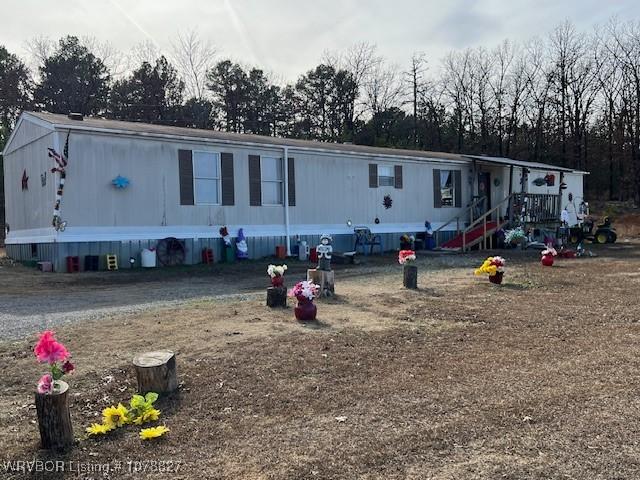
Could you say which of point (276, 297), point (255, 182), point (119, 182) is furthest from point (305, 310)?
point (255, 182)

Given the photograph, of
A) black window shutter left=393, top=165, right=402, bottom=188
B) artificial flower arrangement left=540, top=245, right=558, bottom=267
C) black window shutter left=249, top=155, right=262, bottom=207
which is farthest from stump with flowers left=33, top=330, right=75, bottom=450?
black window shutter left=393, top=165, right=402, bottom=188

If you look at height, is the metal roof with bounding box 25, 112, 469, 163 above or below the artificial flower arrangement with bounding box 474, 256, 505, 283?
above

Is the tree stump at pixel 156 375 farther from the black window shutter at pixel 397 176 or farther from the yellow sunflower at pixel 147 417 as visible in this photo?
the black window shutter at pixel 397 176

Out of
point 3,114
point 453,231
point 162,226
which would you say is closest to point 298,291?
point 162,226

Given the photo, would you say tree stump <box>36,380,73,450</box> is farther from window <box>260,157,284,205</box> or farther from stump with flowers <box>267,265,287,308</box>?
window <box>260,157,284,205</box>

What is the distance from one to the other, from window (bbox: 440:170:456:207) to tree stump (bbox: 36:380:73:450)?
687 inches

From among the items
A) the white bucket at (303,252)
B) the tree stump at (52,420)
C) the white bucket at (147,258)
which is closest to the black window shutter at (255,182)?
the white bucket at (303,252)

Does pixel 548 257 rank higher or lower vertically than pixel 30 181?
lower

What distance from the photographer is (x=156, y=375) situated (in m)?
3.99

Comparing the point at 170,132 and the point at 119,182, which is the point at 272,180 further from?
the point at 119,182

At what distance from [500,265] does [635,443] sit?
6.65 m

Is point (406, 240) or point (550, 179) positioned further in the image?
point (550, 179)

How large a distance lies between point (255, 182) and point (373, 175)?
438 centimetres

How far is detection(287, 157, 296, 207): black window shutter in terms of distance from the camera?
15.7m
